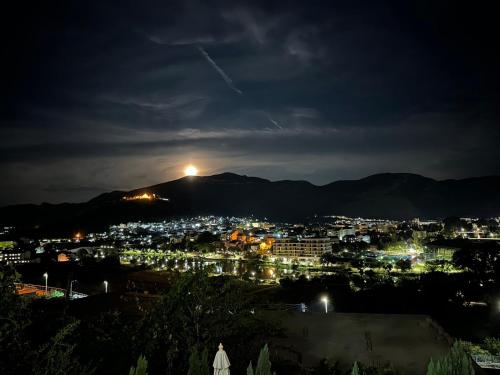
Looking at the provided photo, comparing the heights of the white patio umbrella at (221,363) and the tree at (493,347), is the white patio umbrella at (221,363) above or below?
above

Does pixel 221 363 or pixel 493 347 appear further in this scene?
pixel 493 347

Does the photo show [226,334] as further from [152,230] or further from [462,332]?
[152,230]

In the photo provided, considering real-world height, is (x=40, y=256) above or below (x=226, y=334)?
below

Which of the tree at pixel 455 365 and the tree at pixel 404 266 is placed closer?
the tree at pixel 455 365

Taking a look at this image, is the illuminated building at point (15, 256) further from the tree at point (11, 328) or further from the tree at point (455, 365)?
the tree at point (455, 365)

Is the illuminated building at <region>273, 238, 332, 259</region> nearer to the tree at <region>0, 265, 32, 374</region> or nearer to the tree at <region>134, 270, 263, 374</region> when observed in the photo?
the tree at <region>134, 270, 263, 374</region>

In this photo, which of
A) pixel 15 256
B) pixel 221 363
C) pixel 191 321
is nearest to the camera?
pixel 221 363

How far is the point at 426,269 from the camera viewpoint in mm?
38219

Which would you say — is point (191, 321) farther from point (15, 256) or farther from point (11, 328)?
point (15, 256)

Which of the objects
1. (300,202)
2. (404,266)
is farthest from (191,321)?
(300,202)

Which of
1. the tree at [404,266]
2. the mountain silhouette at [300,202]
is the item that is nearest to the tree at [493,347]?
the tree at [404,266]

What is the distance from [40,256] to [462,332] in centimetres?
5143

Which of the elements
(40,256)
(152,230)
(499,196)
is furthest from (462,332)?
(499,196)

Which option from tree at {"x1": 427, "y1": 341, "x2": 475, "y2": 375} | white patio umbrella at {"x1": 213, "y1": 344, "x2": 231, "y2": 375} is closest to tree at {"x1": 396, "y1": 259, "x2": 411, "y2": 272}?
tree at {"x1": 427, "y1": 341, "x2": 475, "y2": 375}
